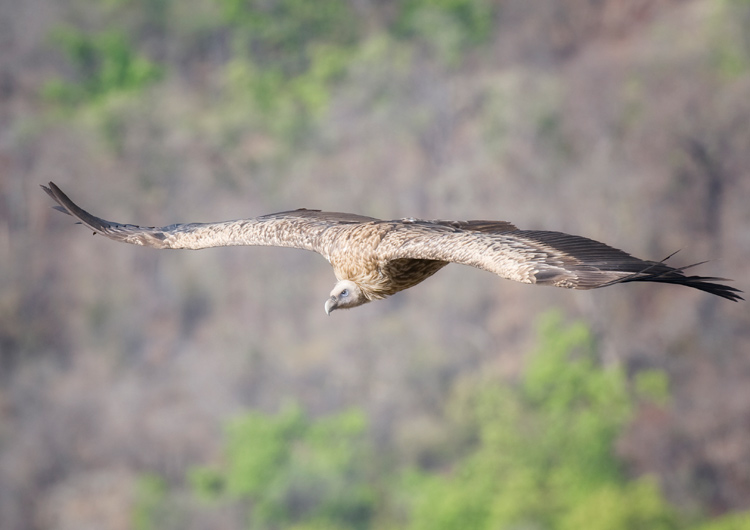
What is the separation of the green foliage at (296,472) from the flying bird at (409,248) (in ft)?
130

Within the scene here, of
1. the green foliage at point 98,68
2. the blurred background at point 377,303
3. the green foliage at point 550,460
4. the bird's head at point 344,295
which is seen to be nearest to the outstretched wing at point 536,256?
the bird's head at point 344,295

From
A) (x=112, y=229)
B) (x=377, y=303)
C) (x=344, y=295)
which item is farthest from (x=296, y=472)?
(x=344, y=295)

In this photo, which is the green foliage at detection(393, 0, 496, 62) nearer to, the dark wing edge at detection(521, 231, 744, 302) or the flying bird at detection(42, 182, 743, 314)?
the flying bird at detection(42, 182, 743, 314)

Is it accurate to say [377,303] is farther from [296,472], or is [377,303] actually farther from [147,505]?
[147,505]

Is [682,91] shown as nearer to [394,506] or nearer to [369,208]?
[369,208]

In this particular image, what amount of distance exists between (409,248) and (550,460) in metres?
42.0

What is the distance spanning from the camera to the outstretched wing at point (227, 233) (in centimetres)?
1270

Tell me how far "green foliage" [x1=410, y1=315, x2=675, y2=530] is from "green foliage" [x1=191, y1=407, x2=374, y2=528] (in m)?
2.95

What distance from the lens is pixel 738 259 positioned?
5525 cm

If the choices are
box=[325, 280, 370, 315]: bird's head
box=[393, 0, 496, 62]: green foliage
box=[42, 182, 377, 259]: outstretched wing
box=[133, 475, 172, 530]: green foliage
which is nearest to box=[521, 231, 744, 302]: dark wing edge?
box=[325, 280, 370, 315]: bird's head

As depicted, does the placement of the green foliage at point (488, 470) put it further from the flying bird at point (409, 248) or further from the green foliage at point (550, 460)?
the flying bird at point (409, 248)

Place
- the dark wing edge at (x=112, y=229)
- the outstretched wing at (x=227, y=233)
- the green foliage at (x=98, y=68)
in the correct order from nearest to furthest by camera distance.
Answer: the outstretched wing at (x=227, y=233) → the dark wing edge at (x=112, y=229) → the green foliage at (x=98, y=68)

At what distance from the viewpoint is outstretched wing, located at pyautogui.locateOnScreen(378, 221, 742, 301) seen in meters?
9.31

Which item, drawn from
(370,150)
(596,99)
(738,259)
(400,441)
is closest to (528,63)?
(596,99)
